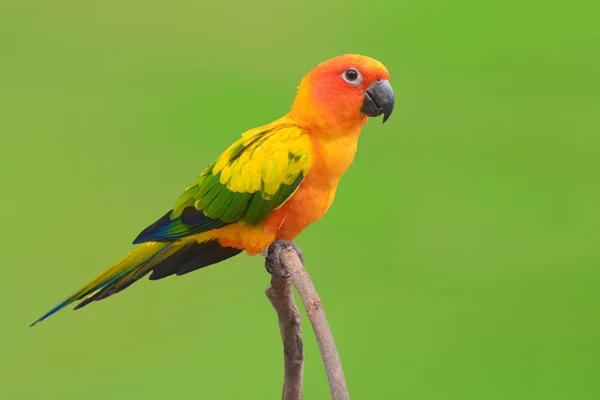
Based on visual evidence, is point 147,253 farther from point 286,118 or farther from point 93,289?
point 286,118

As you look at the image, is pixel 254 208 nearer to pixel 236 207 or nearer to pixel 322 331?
pixel 236 207

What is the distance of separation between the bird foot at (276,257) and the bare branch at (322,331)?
6 cm

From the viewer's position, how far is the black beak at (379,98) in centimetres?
158

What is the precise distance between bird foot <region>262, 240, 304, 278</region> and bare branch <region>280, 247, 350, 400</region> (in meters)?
A: 0.06

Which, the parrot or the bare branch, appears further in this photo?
the parrot

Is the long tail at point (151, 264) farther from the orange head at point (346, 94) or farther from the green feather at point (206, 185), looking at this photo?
the orange head at point (346, 94)

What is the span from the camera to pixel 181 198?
1645 mm

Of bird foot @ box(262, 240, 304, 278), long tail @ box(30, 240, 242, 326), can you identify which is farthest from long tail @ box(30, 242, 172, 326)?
bird foot @ box(262, 240, 304, 278)

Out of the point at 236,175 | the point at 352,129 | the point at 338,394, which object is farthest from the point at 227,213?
the point at 338,394

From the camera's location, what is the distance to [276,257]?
1.57 m

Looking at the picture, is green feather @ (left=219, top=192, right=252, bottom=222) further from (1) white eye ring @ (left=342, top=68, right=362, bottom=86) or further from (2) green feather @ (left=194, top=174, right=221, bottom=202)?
(1) white eye ring @ (left=342, top=68, right=362, bottom=86)

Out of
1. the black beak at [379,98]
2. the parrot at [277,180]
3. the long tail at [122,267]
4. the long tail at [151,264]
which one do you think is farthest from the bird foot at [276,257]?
the black beak at [379,98]

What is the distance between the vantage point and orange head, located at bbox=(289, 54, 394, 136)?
1.58 metres

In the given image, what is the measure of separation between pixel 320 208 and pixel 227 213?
0.20 meters
